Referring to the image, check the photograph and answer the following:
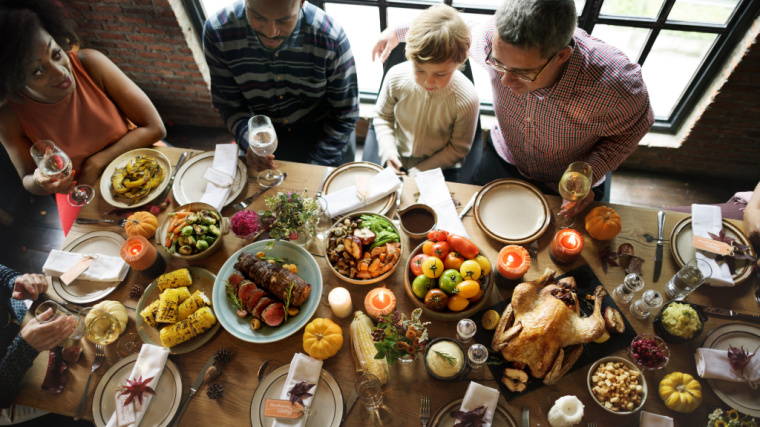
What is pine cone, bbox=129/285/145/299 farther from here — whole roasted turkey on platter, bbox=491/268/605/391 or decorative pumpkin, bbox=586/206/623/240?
decorative pumpkin, bbox=586/206/623/240

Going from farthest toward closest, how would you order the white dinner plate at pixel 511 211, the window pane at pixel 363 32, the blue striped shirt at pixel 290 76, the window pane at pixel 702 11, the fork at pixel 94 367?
1. the window pane at pixel 363 32
2. the window pane at pixel 702 11
3. the blue striped shirt at pixel 290 76
4. the white dinner plate at pixel 511 211
5. the fork at pixel 94 367

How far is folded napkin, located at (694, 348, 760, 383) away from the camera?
5.10 feet

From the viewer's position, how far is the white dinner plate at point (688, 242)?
5.92 ft

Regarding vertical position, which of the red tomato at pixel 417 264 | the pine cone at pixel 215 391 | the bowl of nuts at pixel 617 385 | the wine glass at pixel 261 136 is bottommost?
the pine cone at pixel 215 391

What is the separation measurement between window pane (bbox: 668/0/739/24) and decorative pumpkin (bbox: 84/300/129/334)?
12.9 ft

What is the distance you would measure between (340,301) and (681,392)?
1.40 metres

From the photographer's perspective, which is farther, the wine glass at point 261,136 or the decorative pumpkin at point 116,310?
the wine glass at point 261,136

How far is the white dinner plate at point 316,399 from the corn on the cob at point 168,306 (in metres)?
0.52

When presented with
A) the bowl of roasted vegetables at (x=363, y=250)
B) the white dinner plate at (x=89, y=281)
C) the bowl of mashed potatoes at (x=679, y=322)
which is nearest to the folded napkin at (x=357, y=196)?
the bowl of roasted vegetables at (x=363, y=250)

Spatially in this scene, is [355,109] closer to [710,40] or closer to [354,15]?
[354,15]

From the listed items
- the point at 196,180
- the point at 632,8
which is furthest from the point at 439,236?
the point at 632,8

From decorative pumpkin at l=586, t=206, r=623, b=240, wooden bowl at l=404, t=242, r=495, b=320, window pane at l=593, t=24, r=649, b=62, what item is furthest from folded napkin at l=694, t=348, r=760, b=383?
window pane at l=593, t=24, r=649, b=62

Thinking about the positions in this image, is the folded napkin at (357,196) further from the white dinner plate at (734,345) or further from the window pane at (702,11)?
the window pane at (702,11)

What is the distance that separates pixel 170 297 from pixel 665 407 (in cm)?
214
